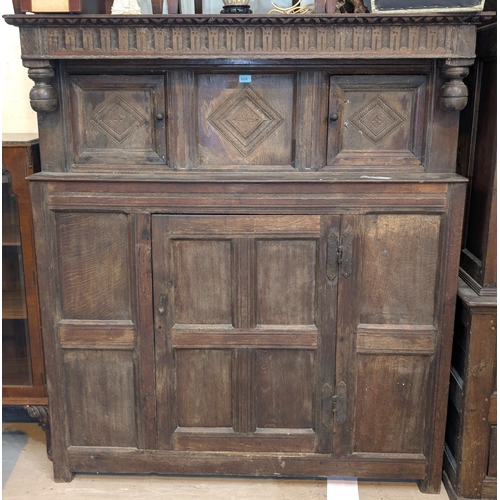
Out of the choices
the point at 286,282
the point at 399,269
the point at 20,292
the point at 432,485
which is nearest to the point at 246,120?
the point at 286,282

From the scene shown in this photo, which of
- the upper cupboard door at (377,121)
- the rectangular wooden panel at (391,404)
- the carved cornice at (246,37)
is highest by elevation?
the carved cornice at (246,37)

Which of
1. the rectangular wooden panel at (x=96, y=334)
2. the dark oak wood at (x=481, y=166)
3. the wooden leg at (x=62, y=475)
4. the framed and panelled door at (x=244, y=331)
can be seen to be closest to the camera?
the dark oak wood at (x=481, y=166)

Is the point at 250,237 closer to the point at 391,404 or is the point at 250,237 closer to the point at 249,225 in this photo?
the point at 249,225

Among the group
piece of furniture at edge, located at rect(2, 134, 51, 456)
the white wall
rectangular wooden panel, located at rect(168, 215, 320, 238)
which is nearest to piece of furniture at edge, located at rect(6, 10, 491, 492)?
rectangular wooden panel, located at rect(168, 215, 320, 238)

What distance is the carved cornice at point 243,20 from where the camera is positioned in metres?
2.09

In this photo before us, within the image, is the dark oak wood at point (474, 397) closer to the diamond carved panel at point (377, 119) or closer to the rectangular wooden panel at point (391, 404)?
the rectangular wooden panel at point (391, 404)

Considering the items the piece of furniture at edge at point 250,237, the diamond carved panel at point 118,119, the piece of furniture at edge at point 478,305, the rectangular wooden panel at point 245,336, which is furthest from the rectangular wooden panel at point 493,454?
the diamond carved panel at point 118,119

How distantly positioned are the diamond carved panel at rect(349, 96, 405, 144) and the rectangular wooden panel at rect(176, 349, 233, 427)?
3.36ft

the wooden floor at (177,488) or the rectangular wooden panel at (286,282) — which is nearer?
the rectangular wooden panel at (286,282)

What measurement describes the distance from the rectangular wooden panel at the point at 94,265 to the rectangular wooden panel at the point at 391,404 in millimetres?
1009

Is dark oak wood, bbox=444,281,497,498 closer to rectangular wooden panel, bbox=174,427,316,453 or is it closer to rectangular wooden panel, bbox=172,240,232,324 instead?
rectangular wooden panel, bbox=174,427,316,453

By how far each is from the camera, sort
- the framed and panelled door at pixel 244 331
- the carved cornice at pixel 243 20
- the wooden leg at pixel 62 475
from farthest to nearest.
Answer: the wooden leg at pixel 62 475
the framed and panelled door at pixel 244 331
the carved cornice at pixel 243 20

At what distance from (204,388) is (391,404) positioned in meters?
0.76

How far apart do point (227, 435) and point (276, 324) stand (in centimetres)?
52
